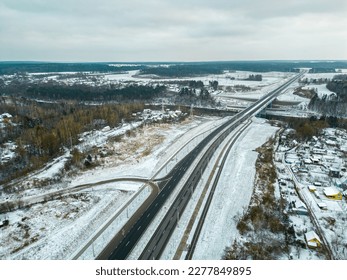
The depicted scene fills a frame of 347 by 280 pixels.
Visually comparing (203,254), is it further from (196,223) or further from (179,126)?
(179,126)

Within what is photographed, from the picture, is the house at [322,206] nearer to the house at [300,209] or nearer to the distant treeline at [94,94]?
the house at [300,209]

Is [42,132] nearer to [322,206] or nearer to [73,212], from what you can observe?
[73,212]

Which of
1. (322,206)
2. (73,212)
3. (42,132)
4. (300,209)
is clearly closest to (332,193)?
(322,206)

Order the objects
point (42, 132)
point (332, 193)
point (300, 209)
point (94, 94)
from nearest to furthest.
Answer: point (300, 209)
point (332, 193)
point (42, 132)
point (94, 94)

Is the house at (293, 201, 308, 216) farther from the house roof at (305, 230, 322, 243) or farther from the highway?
the highway

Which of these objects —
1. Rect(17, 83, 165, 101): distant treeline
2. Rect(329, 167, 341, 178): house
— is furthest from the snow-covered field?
Rect(17, 83, 165, 101): distant treeline
